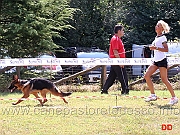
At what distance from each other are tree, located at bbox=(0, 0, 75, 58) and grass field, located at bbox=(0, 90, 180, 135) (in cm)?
560

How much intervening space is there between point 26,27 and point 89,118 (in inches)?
297

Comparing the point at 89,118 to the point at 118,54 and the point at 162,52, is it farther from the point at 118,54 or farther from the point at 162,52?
the point at 118,54

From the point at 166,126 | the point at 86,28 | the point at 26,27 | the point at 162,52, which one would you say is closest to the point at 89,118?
the point at 166,126

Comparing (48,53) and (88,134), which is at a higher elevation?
(48,53)

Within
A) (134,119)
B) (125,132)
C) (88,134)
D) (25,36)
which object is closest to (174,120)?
(134,119)

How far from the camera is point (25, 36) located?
48.1 ft

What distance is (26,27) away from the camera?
1398 cm

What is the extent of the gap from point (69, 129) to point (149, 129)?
4.11ft

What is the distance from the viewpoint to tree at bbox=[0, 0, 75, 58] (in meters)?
14.2

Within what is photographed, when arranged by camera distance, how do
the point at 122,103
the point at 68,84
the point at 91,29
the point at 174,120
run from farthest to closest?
1. the point at 91,29
2. the point at 68,84
3. the point at 122,103
4. the point at 174,120

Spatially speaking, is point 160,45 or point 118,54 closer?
point 160,45

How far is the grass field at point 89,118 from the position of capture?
6.27 m

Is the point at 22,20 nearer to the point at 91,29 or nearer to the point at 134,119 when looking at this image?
the point at 134,119

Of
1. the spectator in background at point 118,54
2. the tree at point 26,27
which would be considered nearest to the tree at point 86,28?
the tree at point 26,27
